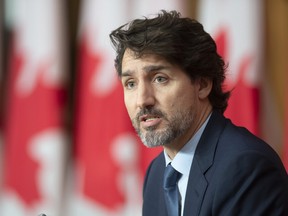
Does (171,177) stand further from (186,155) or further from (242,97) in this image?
(242,97)

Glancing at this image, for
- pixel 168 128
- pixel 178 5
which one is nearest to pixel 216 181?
pixel 168 128

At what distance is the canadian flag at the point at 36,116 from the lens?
6.10 feet

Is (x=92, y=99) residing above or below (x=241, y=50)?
below

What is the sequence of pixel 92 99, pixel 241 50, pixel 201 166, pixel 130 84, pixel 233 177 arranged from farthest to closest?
1. pixel 92 99
2. pixel 241 50
3. pixel 130 84
4. pixel 201 166
5. pixel 233 177

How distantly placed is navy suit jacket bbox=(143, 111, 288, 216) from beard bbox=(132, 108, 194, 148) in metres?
0.06

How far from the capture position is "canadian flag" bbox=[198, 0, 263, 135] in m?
1.75

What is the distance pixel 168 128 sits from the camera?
1115 mm

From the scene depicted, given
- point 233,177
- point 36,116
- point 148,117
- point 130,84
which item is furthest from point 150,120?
point 36,116

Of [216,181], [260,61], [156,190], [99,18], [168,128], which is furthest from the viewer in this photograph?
[99,18]

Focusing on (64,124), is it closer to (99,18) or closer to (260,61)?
(99,18)

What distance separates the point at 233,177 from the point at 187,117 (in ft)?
0.73

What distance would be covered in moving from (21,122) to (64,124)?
17 centimetres

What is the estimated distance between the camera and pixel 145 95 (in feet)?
3.62

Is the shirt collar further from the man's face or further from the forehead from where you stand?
the forehead
